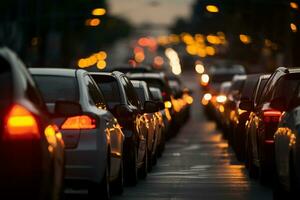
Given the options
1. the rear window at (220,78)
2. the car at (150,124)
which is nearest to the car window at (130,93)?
the car at (150,124)

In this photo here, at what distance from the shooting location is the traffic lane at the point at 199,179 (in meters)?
18.0

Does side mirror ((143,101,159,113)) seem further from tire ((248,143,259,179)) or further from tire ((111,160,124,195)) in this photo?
tire ((111,160,124,195))

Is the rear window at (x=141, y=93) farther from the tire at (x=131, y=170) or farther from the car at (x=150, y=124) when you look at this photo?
the tire at (x=131, y=170)

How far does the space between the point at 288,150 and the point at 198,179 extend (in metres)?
6.91

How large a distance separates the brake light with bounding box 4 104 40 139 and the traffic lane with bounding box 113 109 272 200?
7122mm

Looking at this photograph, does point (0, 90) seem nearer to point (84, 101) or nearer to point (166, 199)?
point (84, 101)

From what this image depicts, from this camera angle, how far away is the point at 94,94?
54.2 ft

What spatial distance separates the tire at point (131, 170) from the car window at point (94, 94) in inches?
91.9

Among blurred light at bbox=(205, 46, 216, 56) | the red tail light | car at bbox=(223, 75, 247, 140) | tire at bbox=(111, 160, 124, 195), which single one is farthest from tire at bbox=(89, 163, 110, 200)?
blurred light at bbox=(205, 46, 216, 56)

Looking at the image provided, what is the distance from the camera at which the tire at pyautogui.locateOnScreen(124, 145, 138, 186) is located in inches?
765

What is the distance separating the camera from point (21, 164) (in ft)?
33.4

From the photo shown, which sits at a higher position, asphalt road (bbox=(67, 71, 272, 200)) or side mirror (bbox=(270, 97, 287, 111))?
side mirror (bbox=(270, 97, 287, 111))

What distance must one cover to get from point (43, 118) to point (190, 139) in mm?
29942

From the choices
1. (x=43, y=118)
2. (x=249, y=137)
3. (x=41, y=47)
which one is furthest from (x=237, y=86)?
(x=41, y=47)
